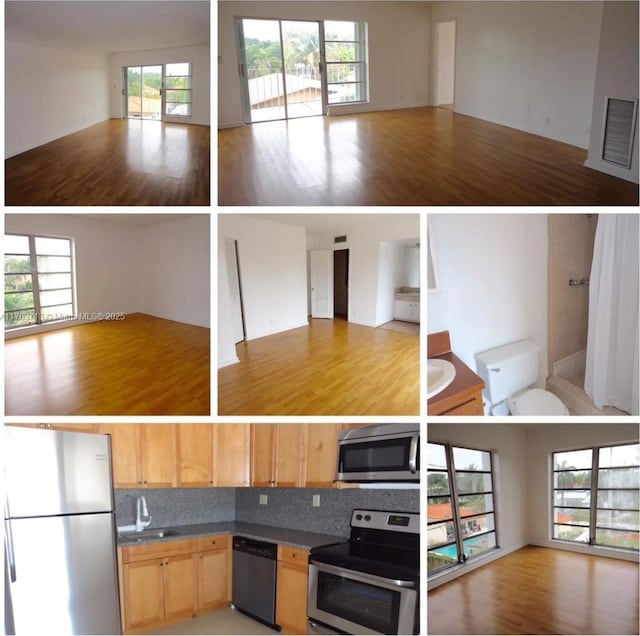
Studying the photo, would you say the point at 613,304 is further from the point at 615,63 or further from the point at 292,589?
the point at 292,589

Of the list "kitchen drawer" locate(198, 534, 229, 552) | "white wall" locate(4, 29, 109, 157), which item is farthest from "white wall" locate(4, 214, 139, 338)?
Answer: "kitchen drawer" locate(198, 534, 229, 552)

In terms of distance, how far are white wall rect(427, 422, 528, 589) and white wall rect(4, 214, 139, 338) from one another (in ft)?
4.75

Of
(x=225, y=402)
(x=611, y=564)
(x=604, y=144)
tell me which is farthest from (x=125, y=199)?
(x=611, y=564)

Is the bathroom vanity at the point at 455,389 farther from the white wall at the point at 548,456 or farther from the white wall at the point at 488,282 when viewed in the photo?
the white wall at the point at 548,456

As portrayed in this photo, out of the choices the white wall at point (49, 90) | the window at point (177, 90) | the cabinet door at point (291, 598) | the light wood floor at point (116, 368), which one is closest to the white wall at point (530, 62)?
the window at point (177, 90)

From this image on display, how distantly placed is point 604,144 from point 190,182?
5.46ft

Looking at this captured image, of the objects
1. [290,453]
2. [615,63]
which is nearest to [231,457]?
[290,453]

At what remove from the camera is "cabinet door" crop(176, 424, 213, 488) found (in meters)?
3.62

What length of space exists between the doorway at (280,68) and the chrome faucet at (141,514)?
9.18 feet

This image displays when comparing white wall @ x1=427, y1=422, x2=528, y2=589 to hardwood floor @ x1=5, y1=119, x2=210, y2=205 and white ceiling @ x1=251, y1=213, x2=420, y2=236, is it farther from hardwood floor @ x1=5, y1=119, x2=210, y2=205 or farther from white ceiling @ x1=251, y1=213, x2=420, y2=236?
hardwood floor @ x1=5, y1=119, x2=210, y2=205

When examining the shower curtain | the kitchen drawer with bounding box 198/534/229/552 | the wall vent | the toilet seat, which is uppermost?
the wall vent

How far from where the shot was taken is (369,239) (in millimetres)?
2545

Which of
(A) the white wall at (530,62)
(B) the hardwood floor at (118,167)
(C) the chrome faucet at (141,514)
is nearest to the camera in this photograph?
(A) the white wall at (530,62)

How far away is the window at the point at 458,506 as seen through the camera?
2779 mm
